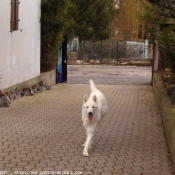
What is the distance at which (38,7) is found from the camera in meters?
21.9

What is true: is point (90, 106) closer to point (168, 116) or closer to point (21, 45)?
point (168, 116)

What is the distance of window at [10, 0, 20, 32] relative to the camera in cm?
1744

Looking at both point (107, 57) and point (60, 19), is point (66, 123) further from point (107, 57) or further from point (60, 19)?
point (107, 57)

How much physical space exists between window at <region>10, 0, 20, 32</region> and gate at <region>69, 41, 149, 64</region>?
30.3 m

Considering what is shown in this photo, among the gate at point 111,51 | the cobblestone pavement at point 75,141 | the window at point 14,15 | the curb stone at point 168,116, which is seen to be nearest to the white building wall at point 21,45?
the window at point 14,15

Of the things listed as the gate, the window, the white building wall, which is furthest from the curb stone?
the gate

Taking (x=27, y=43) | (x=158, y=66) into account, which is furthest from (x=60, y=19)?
(x=158, y=66)

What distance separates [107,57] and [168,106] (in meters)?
36.6

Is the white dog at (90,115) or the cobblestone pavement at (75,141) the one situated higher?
the white dog at (90,115)

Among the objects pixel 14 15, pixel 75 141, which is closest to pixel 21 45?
pixel 14 15

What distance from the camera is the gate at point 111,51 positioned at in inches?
1914

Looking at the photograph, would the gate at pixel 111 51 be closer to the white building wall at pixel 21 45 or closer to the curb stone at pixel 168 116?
the white building wall at pixel 21 45

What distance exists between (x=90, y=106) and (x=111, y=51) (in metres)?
40.1

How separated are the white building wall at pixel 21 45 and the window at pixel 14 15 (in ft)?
0.74
